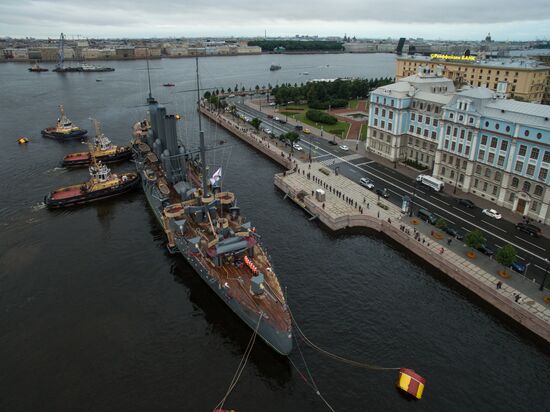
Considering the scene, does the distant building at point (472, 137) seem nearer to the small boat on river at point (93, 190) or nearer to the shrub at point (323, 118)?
the shrub at point (323, 118)

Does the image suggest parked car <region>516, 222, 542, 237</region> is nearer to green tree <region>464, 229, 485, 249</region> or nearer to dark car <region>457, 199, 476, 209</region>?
dark car <region>457, 199, 476, 209</region>

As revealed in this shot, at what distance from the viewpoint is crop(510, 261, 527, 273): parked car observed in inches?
2018

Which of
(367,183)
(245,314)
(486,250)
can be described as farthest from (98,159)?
(486,250)

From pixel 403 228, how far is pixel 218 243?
97.8 ft

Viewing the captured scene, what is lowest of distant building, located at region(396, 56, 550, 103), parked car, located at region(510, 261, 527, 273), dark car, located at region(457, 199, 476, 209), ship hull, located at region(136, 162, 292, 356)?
ship hull, located at region(136, 162, 292, 356)

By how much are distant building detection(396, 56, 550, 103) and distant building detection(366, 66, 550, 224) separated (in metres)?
45.0

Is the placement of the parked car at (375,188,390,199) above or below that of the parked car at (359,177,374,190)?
below

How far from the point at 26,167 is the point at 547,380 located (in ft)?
347

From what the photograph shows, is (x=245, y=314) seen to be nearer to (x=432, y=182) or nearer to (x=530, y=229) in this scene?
(x=530, y=229)

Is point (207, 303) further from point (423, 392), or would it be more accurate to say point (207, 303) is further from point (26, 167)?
point (26, 167)

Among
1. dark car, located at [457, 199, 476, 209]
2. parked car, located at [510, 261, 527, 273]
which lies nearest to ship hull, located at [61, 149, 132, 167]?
dark car, located at [457, 199, 476, 209]

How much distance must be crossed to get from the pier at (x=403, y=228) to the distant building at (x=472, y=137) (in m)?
15.5

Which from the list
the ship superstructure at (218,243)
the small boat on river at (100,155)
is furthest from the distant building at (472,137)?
the small boat on river at (100,155)

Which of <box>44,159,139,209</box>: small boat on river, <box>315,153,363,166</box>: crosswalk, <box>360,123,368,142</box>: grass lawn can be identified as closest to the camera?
<box>44,159,139,209</box>: small boat on river
